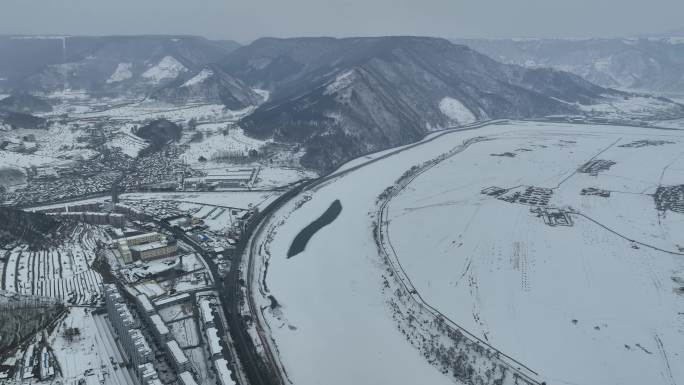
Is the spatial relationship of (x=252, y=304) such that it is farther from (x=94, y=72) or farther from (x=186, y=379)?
(x=94, y=72)

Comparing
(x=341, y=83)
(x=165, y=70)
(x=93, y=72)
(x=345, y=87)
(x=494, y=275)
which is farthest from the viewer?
(x=93, y=72)

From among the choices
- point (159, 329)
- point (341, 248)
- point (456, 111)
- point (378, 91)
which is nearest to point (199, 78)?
point (378, 91)

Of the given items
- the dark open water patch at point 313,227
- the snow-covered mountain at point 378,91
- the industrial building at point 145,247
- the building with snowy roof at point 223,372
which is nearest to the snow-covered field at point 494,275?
the dark open water patch at point 313,227

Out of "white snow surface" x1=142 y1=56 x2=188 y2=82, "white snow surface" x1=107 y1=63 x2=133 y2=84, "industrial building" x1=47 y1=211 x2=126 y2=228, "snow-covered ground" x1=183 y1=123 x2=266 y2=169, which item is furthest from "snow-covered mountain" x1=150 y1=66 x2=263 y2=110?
"industrial building" x1=47 y1=211 x2=126 y2=228

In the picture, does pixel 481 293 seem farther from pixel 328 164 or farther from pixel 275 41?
pixel 275 41

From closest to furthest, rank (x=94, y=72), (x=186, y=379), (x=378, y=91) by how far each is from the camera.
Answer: (x=186, y=379)
(x=378, y=91)
(x=94, y=72)

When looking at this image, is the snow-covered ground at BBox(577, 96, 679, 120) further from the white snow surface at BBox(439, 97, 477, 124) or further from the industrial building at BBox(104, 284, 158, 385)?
the industrial building at BBox(104, 284, 158, 385)

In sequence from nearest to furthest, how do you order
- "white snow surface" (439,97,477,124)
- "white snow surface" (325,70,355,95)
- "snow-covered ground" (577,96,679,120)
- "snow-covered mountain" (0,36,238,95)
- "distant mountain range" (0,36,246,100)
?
"white snow surface" (325,70,355,95) < "white snow surface" (439,97,477,124) < "snow-covered ground" (577,96,679,120) < "distant mountain range" (0,36,246,100) < "snow-covered mountain" (0,36,238,95)
